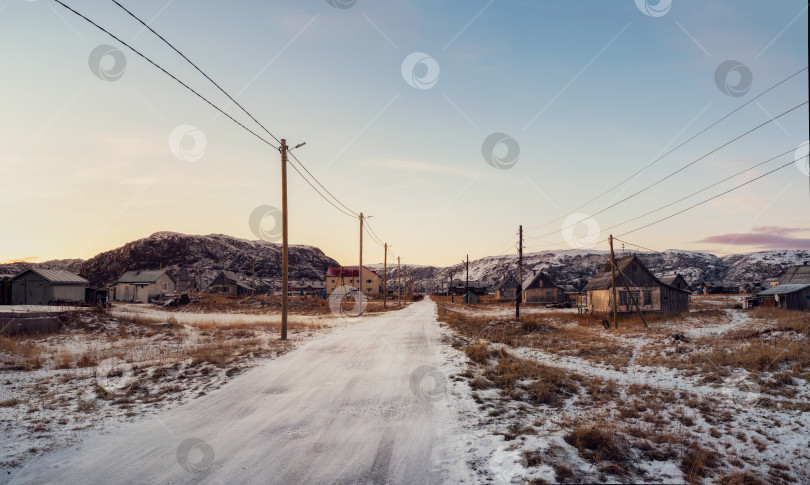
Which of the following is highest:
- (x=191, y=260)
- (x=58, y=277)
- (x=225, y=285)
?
(x=191, y=260)

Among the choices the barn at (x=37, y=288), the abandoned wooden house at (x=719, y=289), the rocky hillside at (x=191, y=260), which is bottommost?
the abandoned wooden house at (x=719, y=289)

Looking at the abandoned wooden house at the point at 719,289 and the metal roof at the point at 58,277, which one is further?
the abandoned wooden house at the point at 719,289

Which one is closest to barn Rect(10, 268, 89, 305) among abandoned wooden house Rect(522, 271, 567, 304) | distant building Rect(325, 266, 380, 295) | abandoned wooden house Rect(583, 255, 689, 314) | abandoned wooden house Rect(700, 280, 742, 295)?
abandoned wooden house Rect(583, 255, 689, 314)

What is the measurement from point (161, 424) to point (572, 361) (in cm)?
1327

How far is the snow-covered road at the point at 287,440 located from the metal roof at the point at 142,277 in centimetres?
7027

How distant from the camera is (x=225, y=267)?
467 ft

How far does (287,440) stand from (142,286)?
7611cm

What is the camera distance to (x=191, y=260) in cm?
14088

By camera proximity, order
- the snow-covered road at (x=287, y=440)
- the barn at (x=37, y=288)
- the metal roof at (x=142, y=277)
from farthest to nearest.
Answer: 1. the metal roof at (x=142, y=277)
2. the barn at (x=37, y=288)
3. the snow-covered road at (x=287, y=440)

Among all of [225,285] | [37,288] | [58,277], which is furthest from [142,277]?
[37,288]

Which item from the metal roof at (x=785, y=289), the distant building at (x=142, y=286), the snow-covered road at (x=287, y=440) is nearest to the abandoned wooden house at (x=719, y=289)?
the metal roof at (x=785, y=289)

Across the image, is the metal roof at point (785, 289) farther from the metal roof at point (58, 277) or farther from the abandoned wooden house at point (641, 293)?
the metal roof at point (58, 277)

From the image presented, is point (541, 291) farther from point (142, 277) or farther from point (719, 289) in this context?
point (142, 277)

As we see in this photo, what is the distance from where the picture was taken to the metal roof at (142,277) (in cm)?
6982
